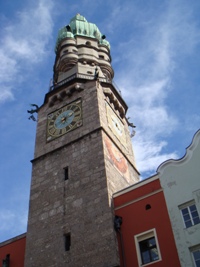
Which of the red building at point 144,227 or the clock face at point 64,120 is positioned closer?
the red building at point 144,227

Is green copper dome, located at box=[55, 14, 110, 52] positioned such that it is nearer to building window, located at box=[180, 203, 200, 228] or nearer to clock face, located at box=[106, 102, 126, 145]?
clock face, located at box=[106, 102, 126, 145]

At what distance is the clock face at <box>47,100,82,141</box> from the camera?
954 inches

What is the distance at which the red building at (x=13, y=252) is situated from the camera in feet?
66.5

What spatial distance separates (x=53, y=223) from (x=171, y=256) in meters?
6.34

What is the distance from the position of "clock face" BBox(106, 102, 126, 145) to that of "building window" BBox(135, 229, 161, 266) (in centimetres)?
875

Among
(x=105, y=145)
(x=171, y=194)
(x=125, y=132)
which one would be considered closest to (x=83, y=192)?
(x=105, y=145)

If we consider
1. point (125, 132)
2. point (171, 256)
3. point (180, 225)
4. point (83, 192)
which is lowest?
point (171, 256)

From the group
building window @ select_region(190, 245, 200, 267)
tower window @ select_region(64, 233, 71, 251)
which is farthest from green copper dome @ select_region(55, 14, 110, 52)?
building window @ select_region(190, 245, 200, 267)

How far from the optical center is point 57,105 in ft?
88.2

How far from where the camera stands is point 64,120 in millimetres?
25078

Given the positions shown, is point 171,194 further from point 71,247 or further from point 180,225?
point 71,247

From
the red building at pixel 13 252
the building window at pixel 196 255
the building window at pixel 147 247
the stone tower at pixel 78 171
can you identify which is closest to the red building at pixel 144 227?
the building window at pixel 147 247

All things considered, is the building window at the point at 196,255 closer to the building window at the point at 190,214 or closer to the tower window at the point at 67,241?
the building window at the point at 190,214

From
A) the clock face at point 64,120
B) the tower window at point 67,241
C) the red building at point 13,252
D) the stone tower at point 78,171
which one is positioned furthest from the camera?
the clock face at point 64,120
